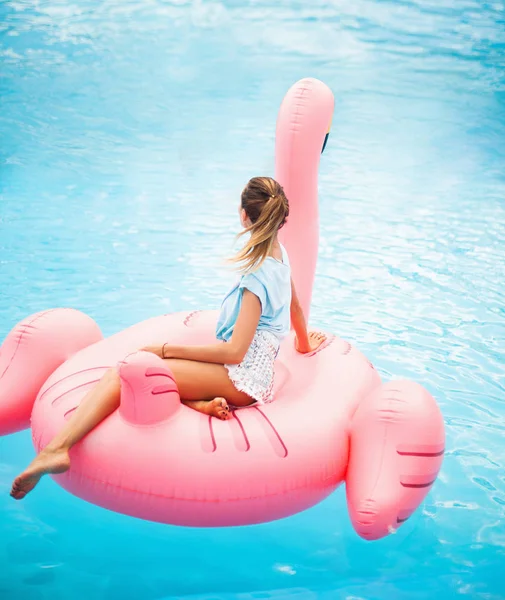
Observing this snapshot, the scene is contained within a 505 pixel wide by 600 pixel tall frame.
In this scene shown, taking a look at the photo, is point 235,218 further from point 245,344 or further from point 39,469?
point 39,469

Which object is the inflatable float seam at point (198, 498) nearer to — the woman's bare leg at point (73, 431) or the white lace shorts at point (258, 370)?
the woman's bare leg at point (73, 431)

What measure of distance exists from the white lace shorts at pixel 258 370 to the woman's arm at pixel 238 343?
4 cm

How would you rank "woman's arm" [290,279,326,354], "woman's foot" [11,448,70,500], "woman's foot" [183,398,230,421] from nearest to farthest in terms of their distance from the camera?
"woman's foot" [11,448,70,500] → "woman's foot" [183,398,230,421] → "woman's arm" [290,279,326,354]

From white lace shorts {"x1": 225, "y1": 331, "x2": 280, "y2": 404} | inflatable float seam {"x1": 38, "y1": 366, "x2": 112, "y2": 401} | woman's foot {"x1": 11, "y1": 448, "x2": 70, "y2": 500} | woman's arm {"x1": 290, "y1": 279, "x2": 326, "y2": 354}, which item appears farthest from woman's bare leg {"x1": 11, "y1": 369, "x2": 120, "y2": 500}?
woman's arm {"x1": 290, "y1": 279, "x2": 326, "y2": 354}

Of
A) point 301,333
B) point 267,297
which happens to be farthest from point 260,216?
point 301,333

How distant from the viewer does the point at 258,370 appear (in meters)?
2.09

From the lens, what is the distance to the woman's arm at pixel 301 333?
2334mm

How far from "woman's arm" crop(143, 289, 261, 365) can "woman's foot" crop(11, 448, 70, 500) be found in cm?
42

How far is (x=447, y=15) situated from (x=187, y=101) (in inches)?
137

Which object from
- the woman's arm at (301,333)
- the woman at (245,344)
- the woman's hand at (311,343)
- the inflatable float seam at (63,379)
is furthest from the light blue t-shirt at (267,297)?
the inflatable float seam at (63,379)

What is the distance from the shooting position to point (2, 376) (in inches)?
90.0

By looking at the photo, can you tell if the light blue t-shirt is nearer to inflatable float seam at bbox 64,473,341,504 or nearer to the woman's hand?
the woman's hand

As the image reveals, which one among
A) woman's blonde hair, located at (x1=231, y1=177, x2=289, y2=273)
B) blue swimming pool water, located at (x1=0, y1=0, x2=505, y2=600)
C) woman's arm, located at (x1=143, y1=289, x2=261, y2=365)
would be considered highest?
woman's blonde hair, located at (x1=231, y1=177, x2=289, y2=273)

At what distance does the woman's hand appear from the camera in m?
2.42
